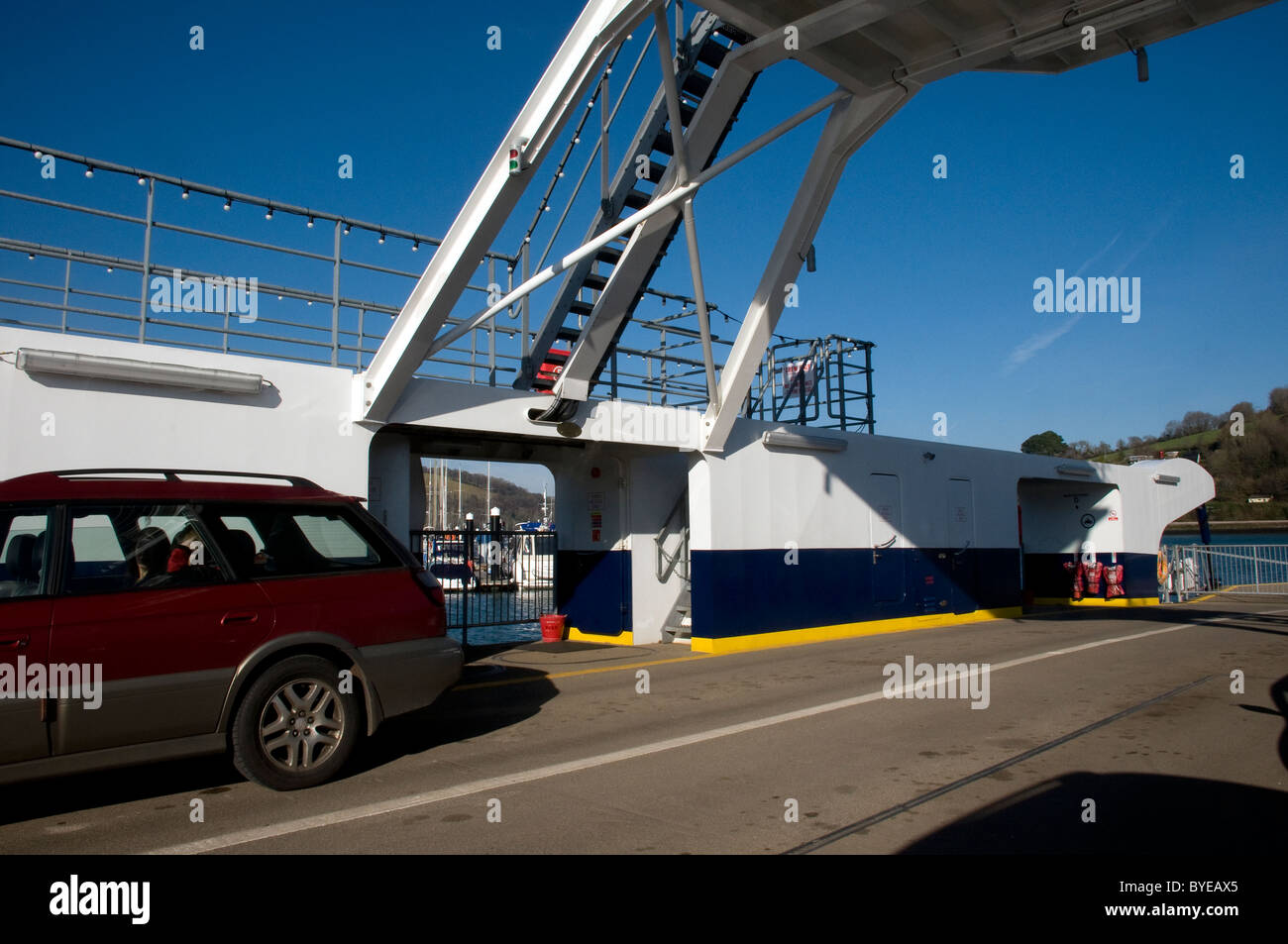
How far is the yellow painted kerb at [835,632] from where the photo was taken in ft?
43.0

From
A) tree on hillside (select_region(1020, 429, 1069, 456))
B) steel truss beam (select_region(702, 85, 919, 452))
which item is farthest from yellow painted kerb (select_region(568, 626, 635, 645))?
tree on hillside (select_region(1020, 429, 1069, 456))

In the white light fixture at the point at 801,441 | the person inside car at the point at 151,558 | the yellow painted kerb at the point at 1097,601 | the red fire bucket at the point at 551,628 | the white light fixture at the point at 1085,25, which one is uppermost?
the white light fixture at the point at 1085,25

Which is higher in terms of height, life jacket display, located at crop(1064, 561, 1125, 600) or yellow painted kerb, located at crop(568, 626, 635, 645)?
life jacket display, located at crop(1064, 561, 1125, 600)

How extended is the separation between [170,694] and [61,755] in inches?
22.9

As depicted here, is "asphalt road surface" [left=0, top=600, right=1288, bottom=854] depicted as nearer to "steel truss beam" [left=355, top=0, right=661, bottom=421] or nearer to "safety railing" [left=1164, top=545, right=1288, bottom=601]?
"steel truss beam" [left=355, top=0, right=661, bottom=421]

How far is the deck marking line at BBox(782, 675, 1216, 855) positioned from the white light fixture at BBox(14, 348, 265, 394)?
7.01 meters

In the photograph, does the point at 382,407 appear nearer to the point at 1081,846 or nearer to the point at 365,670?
the point at 365,670

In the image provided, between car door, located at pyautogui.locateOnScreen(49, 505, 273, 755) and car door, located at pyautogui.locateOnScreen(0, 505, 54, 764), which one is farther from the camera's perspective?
car door, located at pyautogui.locateOnScreen(49, 505, 273, 755)

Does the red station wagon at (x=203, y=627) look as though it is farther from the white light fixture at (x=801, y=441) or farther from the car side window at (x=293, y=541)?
the white light fixture at (x=801, y=441)

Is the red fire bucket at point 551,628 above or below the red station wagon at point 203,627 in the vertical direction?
below

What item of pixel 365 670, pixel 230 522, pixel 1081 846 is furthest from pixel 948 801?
pixel 230 522

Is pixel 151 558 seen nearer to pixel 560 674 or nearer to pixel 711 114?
pixel 560 674

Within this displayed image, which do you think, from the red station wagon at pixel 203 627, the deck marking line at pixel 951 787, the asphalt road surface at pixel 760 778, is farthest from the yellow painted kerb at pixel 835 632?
the red station wagon at pixel 203 627

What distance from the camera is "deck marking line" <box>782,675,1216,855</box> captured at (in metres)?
4.57
